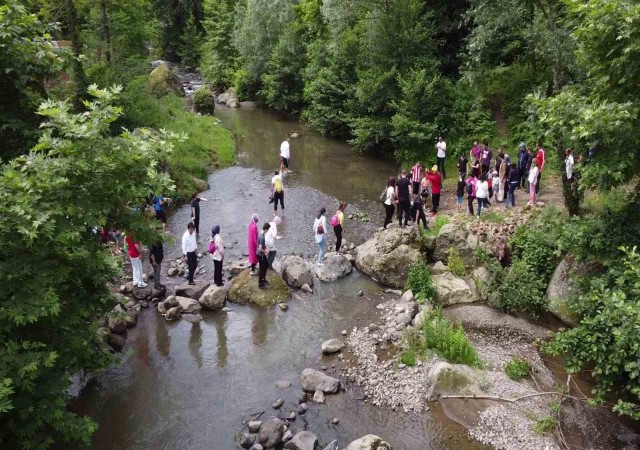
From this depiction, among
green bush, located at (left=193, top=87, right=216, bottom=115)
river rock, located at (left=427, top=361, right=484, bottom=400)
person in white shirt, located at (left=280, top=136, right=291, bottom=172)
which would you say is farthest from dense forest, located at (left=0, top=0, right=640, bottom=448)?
green bush, located at (left=193, top=87, right=216, bottom=115)

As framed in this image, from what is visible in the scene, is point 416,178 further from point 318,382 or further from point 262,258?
point 318,382

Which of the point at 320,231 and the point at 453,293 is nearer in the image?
the point at 453,293

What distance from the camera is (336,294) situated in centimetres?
1736

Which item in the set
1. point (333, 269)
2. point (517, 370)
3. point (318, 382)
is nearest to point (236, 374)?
point (318, 382)

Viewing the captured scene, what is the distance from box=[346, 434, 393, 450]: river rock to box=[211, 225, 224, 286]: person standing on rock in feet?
26.8

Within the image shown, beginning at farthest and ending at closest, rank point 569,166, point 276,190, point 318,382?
point 276,190 < point 569,166 < point 318,382

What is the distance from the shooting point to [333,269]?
18.4 m

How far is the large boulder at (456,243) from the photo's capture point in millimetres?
17578

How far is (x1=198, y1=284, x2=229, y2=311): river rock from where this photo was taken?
16.3 metres

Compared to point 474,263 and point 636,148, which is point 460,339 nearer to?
point 474,263

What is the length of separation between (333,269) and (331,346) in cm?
455

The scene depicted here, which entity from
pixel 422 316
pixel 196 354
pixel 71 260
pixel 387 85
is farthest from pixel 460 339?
pixel 387 85

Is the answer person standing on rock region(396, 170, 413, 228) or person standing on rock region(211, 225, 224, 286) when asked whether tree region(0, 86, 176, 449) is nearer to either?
person standing on rock region(211, 225, 224, 286)

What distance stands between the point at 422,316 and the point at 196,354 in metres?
6.72
